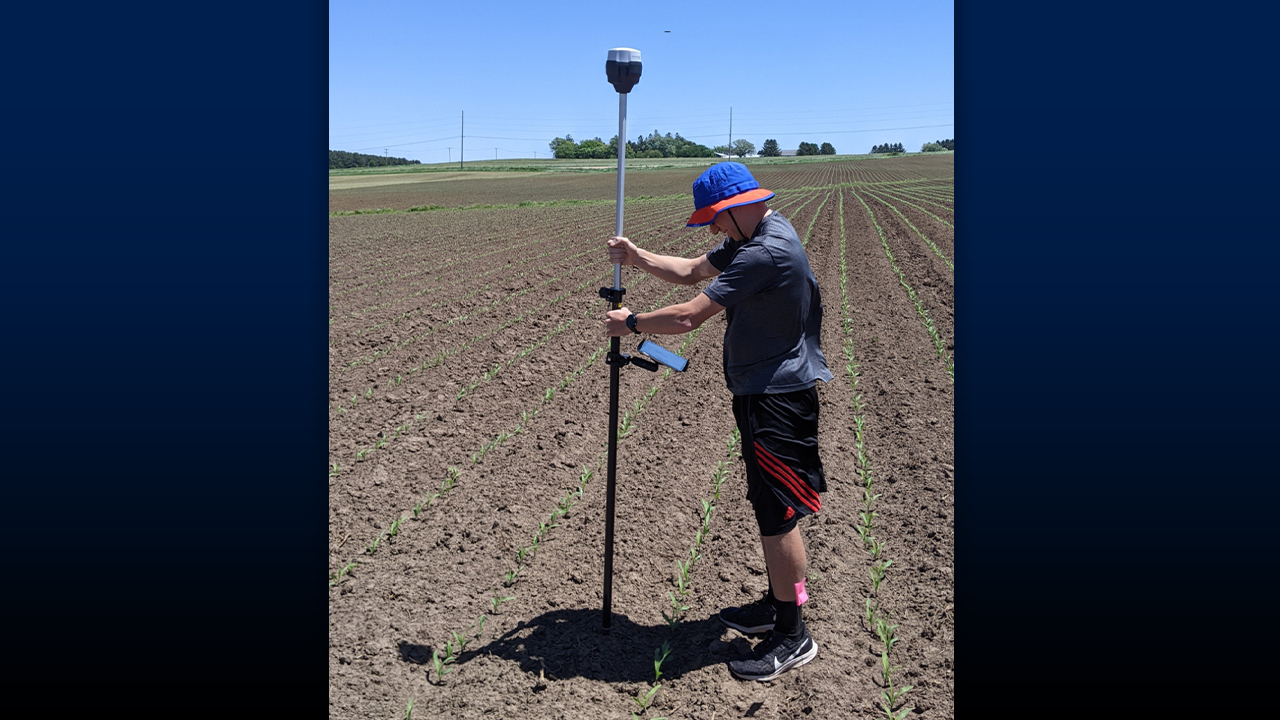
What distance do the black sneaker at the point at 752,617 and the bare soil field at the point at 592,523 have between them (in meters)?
0.06

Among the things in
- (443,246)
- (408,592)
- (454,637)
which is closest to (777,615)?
(454,637)

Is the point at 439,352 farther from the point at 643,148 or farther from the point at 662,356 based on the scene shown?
the point at 643,148

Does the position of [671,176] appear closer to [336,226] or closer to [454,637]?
[336,226]

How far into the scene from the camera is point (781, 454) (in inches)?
140

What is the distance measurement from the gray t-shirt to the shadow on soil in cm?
127

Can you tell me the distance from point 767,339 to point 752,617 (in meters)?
1.48

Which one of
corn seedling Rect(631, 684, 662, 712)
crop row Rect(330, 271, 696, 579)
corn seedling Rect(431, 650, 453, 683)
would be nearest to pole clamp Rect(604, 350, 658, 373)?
corn seedling Rect(631, 684, 662, 712)

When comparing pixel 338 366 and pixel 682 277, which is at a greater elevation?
pixel 682 277

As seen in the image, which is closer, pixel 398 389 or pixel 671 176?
pixel 398 389

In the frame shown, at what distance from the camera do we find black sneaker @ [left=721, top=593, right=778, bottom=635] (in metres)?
4.16

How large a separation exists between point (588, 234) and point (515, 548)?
18544mm

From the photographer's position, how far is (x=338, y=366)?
8.96 m

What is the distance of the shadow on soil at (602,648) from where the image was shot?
3.89m

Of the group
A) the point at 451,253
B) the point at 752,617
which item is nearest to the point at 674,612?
the point at 752,617
